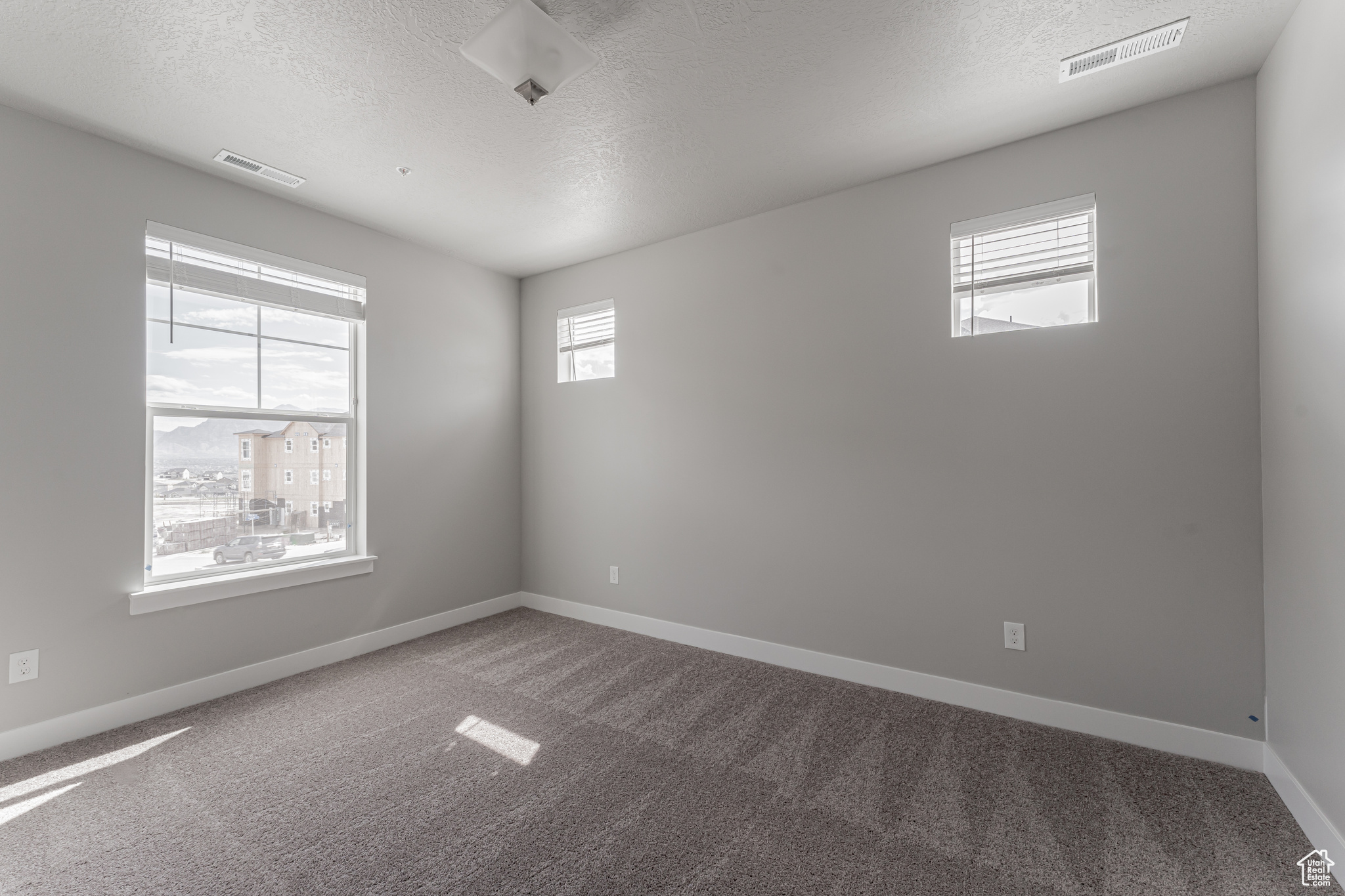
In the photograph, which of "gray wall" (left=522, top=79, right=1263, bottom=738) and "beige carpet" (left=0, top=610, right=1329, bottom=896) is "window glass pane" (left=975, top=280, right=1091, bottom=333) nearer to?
"gray wall" (left=522, top=79, right=1263, bottom=738)

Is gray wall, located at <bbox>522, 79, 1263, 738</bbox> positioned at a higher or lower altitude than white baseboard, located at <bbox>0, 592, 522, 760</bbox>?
higher

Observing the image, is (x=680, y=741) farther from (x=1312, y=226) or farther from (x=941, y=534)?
(x=1312, y=226)

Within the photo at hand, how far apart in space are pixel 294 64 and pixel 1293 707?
434 cm

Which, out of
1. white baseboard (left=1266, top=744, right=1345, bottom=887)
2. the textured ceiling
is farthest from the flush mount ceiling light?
white baseboard (left=1266, top=744, right=1345, bottom=887)

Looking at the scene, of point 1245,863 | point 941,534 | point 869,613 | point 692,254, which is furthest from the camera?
point 692,254

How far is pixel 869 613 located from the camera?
10.1ft

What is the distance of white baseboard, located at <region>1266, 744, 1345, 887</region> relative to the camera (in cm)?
165

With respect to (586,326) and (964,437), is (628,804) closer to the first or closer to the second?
(964,437)

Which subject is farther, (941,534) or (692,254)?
(692,254)

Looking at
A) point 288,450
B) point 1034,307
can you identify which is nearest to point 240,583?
point 288,450

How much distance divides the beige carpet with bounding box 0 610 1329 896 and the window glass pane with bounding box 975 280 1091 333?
1896mm

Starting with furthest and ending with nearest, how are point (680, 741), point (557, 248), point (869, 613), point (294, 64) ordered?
point (557, 248)
point (869, 613)
point (680, 741)
point (294, 64)

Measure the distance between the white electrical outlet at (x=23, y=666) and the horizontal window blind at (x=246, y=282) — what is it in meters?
1.78

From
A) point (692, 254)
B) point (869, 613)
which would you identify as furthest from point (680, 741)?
point (692, 254)
